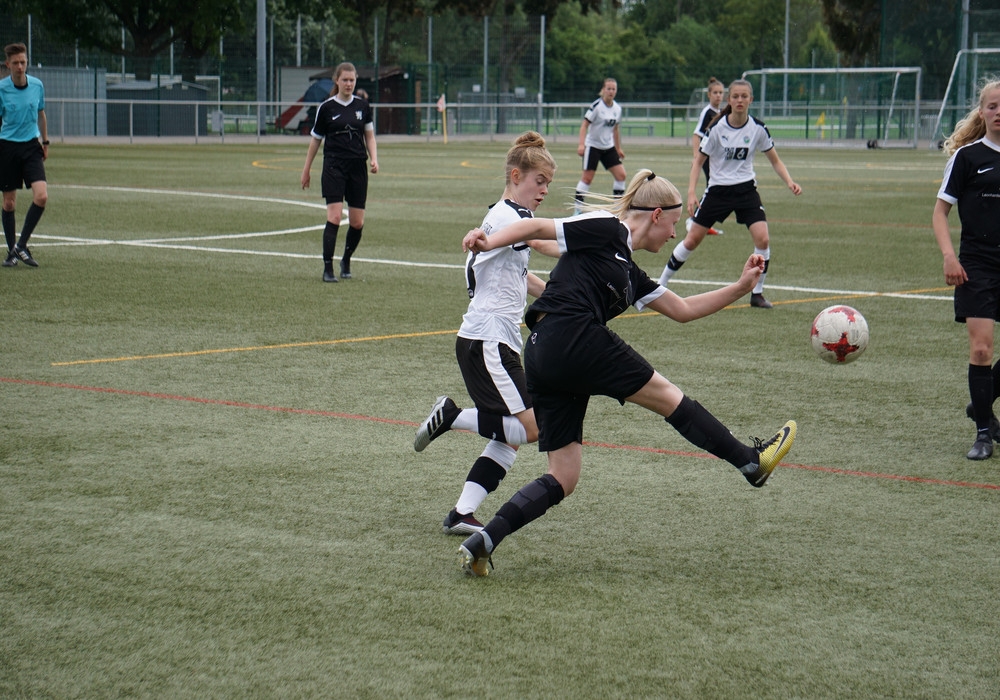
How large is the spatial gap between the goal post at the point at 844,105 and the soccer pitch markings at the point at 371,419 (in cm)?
3989

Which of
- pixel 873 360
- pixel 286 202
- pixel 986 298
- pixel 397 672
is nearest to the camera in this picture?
pixel 397 672

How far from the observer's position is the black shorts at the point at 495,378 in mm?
5234

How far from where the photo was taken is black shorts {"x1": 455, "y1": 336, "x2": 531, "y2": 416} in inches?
206

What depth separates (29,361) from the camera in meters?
8.46

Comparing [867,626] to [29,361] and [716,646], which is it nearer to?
[716,646]

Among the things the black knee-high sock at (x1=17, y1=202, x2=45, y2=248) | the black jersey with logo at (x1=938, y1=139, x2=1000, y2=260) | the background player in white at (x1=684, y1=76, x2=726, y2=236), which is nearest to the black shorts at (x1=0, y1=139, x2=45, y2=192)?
the black knee-high sock at (x1=17, y1=202, x2=45, y2=248)

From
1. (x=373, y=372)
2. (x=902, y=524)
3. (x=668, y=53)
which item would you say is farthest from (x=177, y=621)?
(x=668, y=53)

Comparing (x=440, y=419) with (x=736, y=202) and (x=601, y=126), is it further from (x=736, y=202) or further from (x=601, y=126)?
(x=601, y=126)

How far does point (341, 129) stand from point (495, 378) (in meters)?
7.84

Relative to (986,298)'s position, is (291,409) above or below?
below

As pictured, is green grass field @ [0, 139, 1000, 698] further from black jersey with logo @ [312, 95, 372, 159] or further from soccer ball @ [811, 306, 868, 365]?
black jersey with logo @ [312, 95, 372, 159]

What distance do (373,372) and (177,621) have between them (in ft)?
13.8

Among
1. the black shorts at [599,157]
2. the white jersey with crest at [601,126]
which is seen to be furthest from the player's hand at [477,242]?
the black shorts at [599,157]

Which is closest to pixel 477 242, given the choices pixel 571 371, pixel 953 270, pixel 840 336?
pixel 571 371
